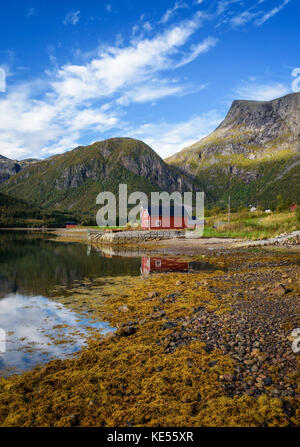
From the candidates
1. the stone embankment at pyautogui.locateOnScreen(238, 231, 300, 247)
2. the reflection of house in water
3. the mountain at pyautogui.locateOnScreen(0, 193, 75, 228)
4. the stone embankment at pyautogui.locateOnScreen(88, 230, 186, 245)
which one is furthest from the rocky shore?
the mountain at pyautogui.locateOnScreen(0, 193, 75, 228)

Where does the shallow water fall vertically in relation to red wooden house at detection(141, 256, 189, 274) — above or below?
Result: below

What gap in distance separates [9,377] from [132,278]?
1444cm

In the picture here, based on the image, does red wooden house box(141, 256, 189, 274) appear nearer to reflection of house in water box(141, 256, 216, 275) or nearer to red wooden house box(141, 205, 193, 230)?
reflection of house in water box(141, 256, 216, 275)

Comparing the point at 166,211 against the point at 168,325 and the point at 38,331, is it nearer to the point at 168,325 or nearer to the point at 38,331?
the point at 38,331

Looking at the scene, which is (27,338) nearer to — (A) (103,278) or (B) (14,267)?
(A) (103,278)

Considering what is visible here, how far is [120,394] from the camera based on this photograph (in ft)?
22.4

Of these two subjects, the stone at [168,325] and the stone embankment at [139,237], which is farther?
the stone embankment at [139,237]

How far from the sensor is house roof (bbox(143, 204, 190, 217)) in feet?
247

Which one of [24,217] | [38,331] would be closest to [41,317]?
[38,331]

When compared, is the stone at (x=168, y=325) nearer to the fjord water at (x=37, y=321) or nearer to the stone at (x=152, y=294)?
the fjord water at (x=37, y=321)

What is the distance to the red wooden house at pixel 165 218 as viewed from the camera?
248 ft

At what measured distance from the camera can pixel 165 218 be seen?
76688 mm

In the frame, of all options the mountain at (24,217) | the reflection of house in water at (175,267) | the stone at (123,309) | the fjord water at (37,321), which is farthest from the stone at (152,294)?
the mountain at (24,217)
